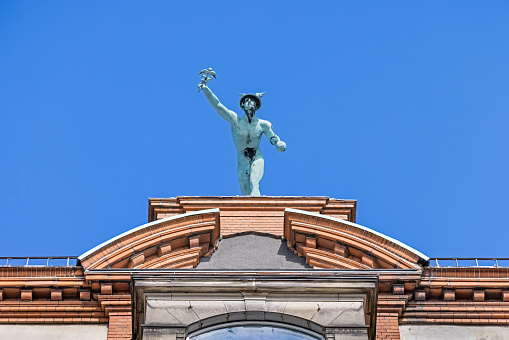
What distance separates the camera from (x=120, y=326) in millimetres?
26750

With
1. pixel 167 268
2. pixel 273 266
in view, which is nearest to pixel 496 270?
pixel 273 266

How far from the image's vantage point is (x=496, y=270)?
27406 millimetres

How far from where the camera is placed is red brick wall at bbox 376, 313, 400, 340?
87.3 feet

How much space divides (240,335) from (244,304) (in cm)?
61

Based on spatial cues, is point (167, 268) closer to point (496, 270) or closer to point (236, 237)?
point (236, 237)

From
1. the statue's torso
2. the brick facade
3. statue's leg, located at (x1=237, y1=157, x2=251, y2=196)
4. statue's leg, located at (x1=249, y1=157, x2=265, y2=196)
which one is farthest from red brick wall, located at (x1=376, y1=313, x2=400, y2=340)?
the statue's torso

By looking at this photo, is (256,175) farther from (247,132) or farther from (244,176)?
(247,132)

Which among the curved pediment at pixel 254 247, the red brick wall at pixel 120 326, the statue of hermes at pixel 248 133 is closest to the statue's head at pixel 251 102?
the statue of hermes at pixel 248 133

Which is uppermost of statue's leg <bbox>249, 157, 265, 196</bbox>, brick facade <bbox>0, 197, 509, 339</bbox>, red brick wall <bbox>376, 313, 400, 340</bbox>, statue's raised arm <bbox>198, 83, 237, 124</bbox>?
statue's raised arm <bbox>198, 83, 237, 124</bbox>

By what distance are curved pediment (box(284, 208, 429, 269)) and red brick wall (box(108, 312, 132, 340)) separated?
12.5 feet

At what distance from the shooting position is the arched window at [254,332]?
24.0m

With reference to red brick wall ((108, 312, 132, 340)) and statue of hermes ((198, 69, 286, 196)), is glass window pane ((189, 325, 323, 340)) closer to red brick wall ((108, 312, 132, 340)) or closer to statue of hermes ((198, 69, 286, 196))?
red brick wall ((108, 312, 132, 340))

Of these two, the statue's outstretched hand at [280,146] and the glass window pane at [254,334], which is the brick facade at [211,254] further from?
the statue's outstretched hand at [280,146]

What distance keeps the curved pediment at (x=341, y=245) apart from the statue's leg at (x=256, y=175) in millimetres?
2996
